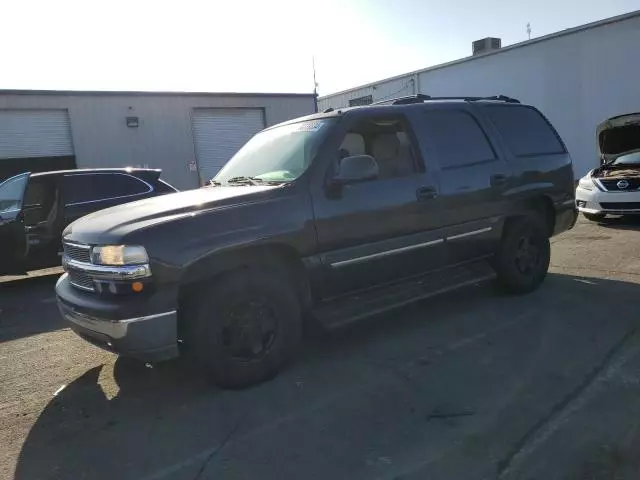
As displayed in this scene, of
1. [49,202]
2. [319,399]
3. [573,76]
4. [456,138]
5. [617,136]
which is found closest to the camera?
[319,399]

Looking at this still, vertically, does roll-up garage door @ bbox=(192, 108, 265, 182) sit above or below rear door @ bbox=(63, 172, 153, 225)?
above

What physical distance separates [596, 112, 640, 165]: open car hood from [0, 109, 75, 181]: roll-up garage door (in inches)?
624

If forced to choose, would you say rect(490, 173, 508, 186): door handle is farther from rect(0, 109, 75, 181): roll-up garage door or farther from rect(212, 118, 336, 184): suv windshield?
rect(0, 109, 75, 181): roll-up garage door

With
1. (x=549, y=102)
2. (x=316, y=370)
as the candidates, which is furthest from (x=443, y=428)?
(x=549, y=102)

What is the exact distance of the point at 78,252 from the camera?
398cm

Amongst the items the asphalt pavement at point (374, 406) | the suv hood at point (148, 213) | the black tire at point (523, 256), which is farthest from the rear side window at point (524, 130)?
the suv hood at point (148, 213)

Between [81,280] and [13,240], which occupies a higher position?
[81,280]

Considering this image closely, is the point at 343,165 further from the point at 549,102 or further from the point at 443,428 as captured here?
the point at 549,102

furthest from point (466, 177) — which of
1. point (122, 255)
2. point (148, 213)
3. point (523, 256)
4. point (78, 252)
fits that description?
point (78, 252)

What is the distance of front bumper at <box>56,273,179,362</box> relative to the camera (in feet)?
11.3

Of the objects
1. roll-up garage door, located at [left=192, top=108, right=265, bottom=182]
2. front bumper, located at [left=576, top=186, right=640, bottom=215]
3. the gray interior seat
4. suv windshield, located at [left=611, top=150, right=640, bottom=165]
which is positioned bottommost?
front bumper, located at [left=576, top=186, right=640, bottom=215]

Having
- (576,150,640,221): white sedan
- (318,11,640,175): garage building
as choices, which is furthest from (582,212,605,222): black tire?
(318,11,640,175): garage building

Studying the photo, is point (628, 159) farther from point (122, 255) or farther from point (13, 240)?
point (13, 240)

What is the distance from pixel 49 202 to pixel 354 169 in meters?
6.50
